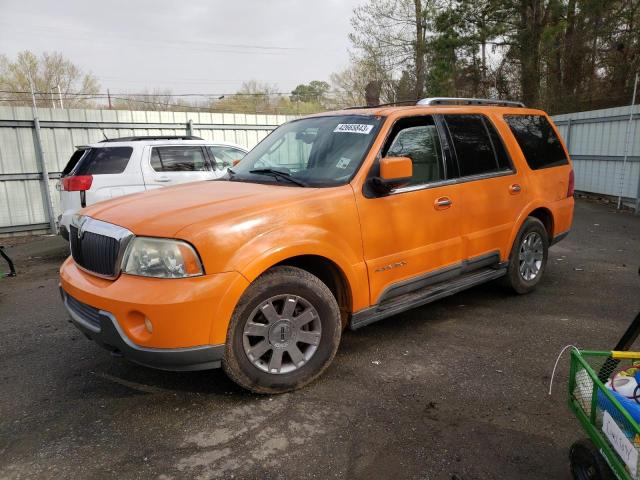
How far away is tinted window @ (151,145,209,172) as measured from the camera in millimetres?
7704

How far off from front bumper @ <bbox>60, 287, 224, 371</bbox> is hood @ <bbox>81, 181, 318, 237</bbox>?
22.9 inches

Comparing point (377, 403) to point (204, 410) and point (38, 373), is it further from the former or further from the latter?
point (38, 373)

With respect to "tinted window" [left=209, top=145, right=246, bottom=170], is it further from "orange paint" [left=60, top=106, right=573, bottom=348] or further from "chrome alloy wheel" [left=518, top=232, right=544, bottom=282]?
"chrome alloy wheel" [left=518, top=232, right=544, bottom=282]

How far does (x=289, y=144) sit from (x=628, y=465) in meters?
3.34

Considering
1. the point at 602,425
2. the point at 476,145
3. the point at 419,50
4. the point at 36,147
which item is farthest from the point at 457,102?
the point at 419,50

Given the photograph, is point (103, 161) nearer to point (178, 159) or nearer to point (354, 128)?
point (178, 159)

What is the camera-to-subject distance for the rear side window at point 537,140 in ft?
16.0

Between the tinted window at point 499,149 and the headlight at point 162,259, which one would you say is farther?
the tinted window at point 499,149

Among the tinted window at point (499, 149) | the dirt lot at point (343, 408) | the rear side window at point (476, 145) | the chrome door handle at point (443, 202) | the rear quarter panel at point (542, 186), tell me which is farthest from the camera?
the rear quarter panel at point (542, 186)

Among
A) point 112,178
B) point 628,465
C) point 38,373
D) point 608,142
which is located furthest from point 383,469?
point 608,142

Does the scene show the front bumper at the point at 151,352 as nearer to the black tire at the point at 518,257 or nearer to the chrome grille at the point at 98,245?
the chrome grille at the point at 98,245

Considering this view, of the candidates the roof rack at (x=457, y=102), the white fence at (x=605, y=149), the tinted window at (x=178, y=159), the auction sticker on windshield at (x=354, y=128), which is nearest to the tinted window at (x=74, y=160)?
the tinted window at (x=178, y=159)

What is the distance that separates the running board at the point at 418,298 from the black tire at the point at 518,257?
251mm

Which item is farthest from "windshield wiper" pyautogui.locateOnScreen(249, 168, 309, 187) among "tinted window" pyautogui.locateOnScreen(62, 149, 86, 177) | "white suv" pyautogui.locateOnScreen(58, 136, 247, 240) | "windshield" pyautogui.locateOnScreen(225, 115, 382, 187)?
"tinted window" pyautogui.locateOnScreen(62, 149, 86, 177)
